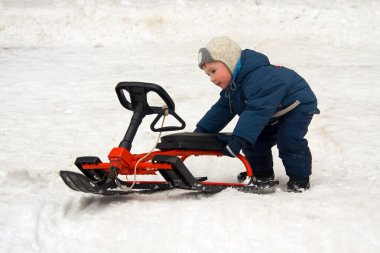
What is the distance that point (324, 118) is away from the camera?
5977mm

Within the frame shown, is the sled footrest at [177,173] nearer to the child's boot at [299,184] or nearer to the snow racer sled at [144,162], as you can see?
the snow racer sled at [144,162]

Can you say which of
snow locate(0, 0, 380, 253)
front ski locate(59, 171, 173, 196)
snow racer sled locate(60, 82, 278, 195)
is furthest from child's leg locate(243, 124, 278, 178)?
front ski locate(59, 171, 173, 196)

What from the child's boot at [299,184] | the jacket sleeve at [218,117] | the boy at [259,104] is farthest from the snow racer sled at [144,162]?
the jacket sleeve at [218,117]

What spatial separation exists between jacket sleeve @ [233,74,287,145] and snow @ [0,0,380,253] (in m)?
0.46

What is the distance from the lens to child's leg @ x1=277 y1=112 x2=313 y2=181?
3.79 meters

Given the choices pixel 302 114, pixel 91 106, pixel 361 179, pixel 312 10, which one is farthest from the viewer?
pixel 312 10

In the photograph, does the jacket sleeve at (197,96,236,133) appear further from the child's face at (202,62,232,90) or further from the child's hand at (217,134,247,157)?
the child's hand at (217,134,247,157)

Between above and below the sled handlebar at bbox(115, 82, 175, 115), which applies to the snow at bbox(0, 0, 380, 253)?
below

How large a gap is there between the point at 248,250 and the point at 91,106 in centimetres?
461

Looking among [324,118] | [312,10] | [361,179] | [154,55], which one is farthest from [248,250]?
[312,10]

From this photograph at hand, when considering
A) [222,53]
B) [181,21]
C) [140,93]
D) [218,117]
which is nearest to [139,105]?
[140,93]

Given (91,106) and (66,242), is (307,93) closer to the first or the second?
(66,242)

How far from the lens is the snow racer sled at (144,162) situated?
332cm

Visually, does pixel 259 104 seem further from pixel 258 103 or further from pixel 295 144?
pixel 295 144
